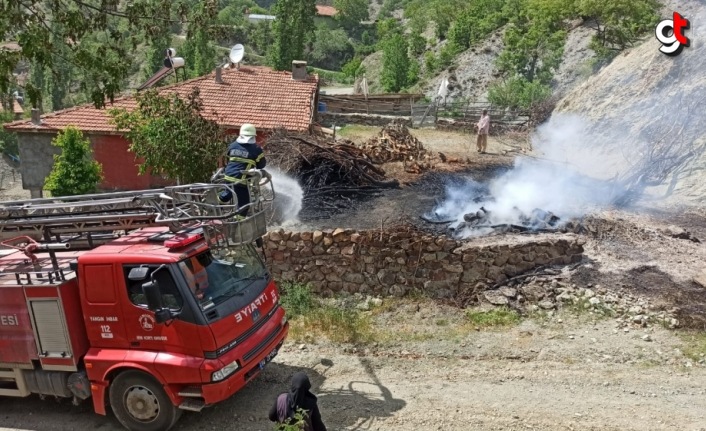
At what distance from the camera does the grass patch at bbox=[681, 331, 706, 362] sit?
8.39 m

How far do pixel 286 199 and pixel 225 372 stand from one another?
24.2ft

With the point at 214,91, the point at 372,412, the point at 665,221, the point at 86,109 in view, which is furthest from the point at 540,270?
the point at 86,109

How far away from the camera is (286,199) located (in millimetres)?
13594

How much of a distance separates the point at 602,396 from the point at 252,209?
5.23 metres

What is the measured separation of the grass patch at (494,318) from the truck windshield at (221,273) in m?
4.20

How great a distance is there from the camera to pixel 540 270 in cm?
1083

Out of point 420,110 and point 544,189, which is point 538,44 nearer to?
point 420,110

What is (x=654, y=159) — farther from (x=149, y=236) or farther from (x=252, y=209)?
(x=149, y=236)

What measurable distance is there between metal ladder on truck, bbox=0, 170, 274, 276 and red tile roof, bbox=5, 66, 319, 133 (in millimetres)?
11853

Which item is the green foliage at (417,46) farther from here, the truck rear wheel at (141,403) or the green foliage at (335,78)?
the truck rear wheel at (141,403)

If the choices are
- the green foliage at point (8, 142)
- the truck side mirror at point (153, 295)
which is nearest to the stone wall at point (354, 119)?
the truck side mirror at point (153, 295)

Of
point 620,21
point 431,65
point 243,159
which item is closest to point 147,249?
point 243,159

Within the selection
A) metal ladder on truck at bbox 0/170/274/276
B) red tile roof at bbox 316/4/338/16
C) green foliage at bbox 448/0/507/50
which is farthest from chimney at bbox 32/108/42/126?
red tile roof at bbox 316/4/338/16

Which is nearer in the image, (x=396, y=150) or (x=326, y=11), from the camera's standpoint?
(x=396, y=150)
